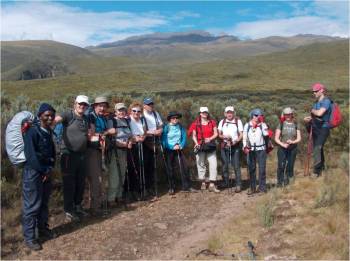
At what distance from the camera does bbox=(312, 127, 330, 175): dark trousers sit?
951cm

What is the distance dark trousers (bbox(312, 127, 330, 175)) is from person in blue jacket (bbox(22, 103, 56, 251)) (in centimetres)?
540

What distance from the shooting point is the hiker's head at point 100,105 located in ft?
26.9

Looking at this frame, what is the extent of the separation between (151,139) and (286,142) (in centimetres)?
277

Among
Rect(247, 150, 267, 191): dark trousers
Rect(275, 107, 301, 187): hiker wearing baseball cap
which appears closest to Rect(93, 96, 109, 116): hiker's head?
Rect(247, 150, 267, 191): dark trousers

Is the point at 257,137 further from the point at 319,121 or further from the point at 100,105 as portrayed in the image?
the point at 100,105

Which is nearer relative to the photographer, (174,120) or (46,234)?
(46,234)

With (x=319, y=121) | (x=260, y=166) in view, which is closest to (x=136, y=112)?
(x=260, y=166)

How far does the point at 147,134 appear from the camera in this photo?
9.50m

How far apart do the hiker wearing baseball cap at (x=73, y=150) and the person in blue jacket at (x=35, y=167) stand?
1.76 ft

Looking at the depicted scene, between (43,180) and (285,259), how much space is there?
3.57m

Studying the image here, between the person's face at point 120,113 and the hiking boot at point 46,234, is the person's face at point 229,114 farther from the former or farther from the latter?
the hiking boot at point 46,234

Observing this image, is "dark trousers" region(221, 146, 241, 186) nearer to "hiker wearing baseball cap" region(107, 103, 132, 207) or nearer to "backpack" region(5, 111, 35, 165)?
"hiker wearing baseball cap" region(107, 103, 132, 207)

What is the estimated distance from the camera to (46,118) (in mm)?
6793

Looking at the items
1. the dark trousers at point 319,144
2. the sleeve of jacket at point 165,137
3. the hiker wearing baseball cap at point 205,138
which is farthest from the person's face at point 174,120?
the dark trousers at point 319,144
